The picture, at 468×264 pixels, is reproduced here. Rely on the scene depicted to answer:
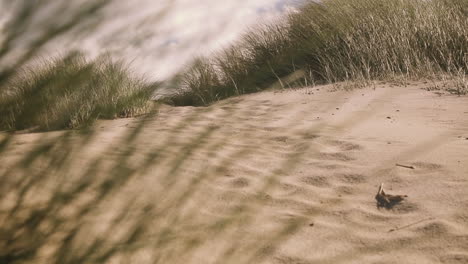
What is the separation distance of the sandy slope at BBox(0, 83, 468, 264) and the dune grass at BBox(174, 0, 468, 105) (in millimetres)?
2554

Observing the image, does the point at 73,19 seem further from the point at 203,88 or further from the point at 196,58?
the point at 203,88

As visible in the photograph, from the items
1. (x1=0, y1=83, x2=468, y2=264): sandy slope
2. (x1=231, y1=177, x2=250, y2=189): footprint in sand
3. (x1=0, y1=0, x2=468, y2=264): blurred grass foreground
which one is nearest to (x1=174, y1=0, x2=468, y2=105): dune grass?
(x1=0, y1=83, x2=468, y2=264): sandy slope

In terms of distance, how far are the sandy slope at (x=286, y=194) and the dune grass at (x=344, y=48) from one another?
2.55 m

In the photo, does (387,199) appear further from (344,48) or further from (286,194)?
(344,48)

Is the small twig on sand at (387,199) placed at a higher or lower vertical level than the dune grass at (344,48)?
lower

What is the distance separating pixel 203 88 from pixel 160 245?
603 cm

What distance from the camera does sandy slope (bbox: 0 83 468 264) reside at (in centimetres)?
129

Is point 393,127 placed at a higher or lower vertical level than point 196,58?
lower

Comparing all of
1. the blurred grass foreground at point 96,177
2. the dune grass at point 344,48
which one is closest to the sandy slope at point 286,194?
the blurred grass foreground at point 96,177

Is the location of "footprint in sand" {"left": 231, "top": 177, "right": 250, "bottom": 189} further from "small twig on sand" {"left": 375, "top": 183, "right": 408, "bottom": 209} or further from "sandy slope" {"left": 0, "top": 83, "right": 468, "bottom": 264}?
"small twig on sand" {"left": 375, "top": 183, "right": 408, "bottom": 209}

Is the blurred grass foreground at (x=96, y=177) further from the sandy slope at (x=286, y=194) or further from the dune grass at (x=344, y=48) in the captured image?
the dune grass at (x=344, y=48)

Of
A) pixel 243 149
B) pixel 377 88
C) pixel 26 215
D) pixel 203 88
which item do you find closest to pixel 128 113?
pixel 203 88

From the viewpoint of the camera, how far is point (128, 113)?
17.4 feet

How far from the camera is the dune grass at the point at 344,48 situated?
217 inches
